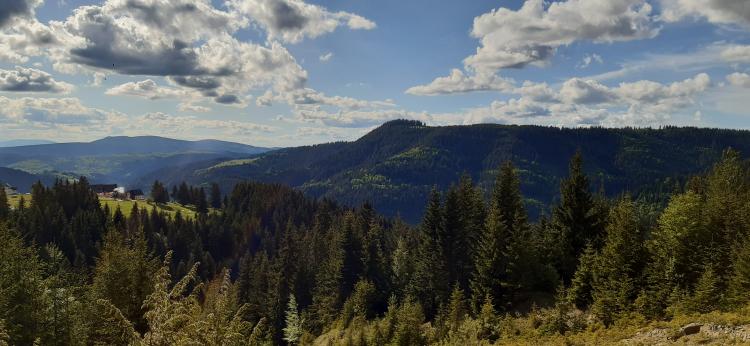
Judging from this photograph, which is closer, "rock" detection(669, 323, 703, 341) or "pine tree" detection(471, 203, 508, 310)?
"rock" detection(669, 323, 703, 341)

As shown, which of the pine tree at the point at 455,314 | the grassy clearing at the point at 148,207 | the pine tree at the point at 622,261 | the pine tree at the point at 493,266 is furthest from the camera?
the grassy clearing at the point at 148,207

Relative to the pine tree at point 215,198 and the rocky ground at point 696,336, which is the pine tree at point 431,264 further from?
the pine tree at point 215,198

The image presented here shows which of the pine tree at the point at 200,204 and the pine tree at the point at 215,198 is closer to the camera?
the pine tree at the point at 200,204

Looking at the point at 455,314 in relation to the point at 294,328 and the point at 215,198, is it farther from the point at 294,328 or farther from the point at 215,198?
the point at 215,198

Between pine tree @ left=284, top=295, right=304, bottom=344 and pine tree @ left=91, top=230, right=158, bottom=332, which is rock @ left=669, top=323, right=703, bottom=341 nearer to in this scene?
pine tree @ left=91, top=230, right=158, bottom=332

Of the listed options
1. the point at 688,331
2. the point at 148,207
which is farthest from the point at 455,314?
the point at 148,207

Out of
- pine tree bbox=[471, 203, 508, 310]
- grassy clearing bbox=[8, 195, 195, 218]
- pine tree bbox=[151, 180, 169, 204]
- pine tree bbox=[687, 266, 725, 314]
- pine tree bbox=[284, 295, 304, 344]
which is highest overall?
pine tree bbox=[687, 266, 725, 314]

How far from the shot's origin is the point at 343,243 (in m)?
78.4

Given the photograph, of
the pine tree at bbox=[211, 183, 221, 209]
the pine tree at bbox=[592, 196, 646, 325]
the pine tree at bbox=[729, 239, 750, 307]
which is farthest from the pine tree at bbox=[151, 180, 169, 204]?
the pine tree at bbox=[729, 239, 750, 307]

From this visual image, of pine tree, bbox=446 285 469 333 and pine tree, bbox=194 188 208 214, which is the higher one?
pine tree, bbox=446 285 469 333

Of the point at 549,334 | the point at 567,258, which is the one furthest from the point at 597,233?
the point at 549,334

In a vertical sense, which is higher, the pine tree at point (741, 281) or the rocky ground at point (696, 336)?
the pine tree at point (741, 281)

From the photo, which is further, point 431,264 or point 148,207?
point 148,207

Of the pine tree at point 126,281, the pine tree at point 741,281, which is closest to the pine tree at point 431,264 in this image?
the pine tree at point 741,281
